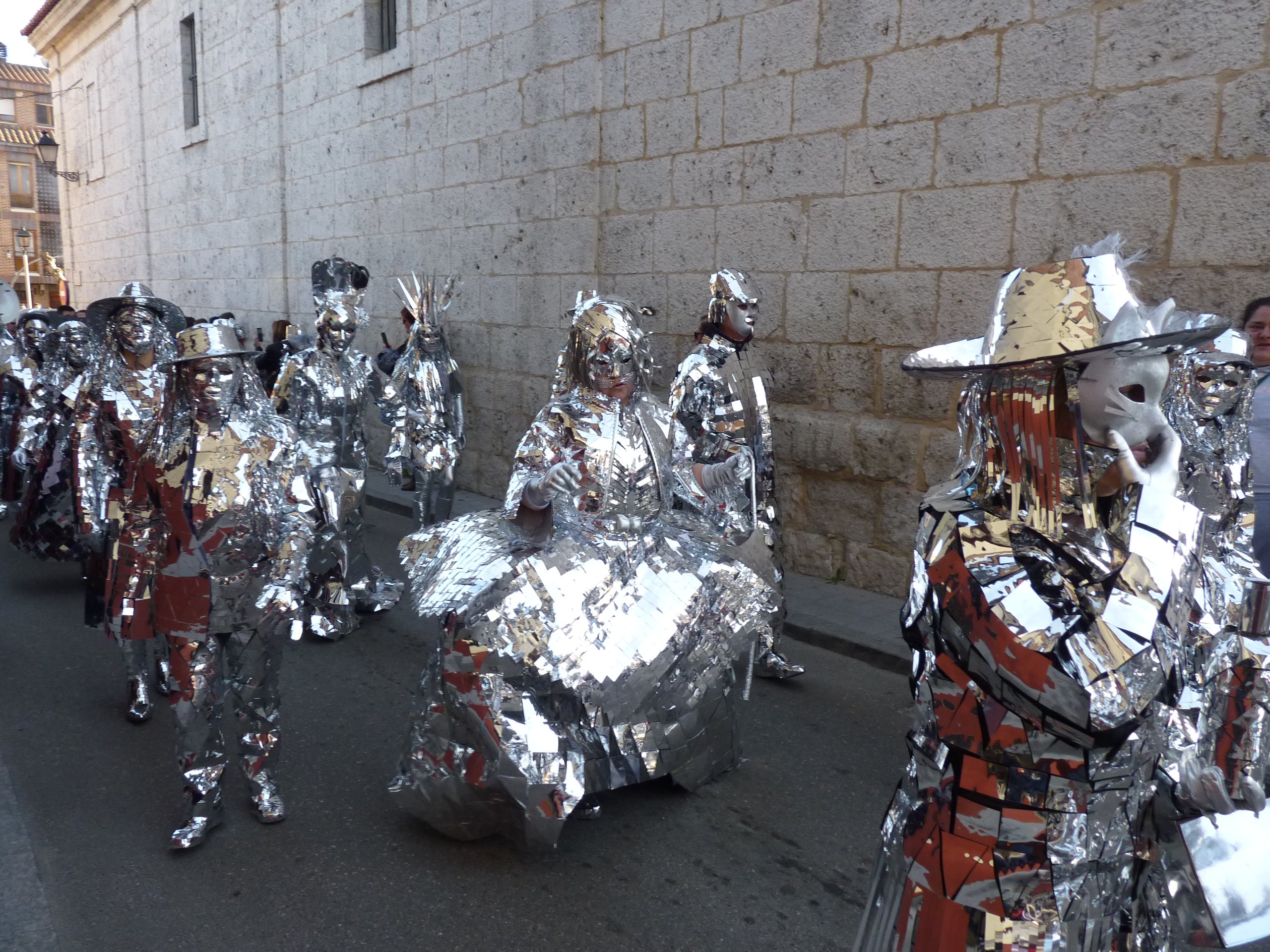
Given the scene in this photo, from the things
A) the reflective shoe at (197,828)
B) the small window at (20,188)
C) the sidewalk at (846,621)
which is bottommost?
the reflective shoe at (197,828)

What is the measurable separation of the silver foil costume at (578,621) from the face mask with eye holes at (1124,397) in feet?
6.10

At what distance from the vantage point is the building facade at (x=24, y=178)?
4312 cm

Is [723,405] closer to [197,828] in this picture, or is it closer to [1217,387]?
[1217,387]

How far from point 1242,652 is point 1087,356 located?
2.63ft

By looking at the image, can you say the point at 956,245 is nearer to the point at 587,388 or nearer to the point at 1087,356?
the point at 587,388

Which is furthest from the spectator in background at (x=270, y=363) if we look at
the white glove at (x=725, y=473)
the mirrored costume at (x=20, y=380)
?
the white glove at (x=725, y=473)

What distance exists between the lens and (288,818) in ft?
11.7

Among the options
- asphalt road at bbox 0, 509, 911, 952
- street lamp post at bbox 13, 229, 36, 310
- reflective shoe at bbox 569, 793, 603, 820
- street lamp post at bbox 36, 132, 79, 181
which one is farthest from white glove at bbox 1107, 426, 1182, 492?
street lamp post at bbox 13, 229, 36, 310

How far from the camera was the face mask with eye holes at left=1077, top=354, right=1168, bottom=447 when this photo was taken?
4.83 feet

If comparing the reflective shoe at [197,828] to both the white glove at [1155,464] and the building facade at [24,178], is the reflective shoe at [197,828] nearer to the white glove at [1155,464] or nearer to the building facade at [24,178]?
the white glove at [1155,464]

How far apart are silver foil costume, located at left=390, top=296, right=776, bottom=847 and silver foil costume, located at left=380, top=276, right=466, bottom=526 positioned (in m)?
3.06

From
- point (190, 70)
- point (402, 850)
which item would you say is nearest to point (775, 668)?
point (402, 850)

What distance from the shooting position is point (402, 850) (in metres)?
3.32

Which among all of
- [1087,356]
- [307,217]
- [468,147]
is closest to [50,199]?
[307,217]
